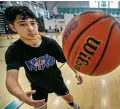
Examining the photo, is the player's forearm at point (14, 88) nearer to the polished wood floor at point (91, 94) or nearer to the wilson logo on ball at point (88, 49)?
the wilson logo on ball at point (88, 49)

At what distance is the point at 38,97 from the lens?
153cm

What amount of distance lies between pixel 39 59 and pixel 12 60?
0.76 ft

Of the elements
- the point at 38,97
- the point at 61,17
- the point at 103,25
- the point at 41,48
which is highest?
the point at 103,25

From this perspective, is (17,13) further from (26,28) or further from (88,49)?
(88,49)

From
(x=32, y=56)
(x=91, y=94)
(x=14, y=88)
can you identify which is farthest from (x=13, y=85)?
(x=91, y=94)

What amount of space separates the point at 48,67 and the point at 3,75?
218 cm

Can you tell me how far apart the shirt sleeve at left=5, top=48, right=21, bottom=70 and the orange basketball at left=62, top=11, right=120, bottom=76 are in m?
0.35

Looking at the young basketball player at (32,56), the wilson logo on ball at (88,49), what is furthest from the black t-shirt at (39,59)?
the wilson logo on ball at (88,49)

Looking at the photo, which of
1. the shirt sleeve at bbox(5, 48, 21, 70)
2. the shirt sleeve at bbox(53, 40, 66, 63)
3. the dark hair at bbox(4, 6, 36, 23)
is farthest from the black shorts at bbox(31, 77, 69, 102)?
the dark hair at bbox(4, 6, 36, 23)

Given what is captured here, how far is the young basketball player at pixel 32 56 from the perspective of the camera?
4.10 ft

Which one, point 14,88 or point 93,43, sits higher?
point 93,43

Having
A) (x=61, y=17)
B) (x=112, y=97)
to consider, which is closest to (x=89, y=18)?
(x=112, y=97)

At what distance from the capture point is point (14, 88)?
104 cm

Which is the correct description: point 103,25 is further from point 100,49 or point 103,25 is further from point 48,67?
point 48,67
